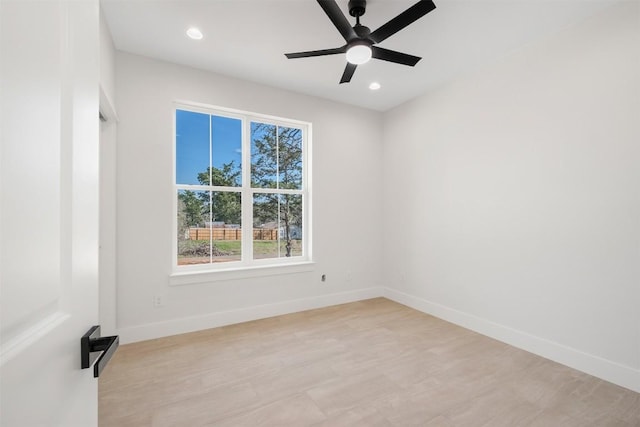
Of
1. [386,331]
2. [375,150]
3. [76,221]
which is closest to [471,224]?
[386,331]

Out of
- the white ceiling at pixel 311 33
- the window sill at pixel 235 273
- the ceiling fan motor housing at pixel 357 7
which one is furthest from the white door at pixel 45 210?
the window sill at pixel 235 273

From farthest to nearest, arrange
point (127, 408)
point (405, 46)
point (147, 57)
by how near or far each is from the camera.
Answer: point (147, 57)
point (405, 46)
point (127, 408)

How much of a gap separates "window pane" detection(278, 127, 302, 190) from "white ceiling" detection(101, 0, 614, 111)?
0.73 metres

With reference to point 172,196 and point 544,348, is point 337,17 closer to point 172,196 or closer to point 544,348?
point 172,196

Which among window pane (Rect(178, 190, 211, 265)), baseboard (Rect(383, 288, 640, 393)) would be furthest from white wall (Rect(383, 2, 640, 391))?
window pane (Rect(178, 190, 211, 265))

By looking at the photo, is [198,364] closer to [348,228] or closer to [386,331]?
[386,331]

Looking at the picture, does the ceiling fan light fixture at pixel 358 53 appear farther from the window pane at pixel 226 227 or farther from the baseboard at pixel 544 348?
the baseboard at pixel 544 348

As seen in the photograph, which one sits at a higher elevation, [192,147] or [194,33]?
[194,33]

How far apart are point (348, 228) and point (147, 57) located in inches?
126

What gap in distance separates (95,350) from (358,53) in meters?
2.38

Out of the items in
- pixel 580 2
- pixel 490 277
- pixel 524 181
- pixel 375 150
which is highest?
pixel 580 2

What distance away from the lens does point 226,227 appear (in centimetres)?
353

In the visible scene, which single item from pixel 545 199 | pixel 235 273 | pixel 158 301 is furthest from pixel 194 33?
pixel 545 199

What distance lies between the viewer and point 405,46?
9.21 ft
